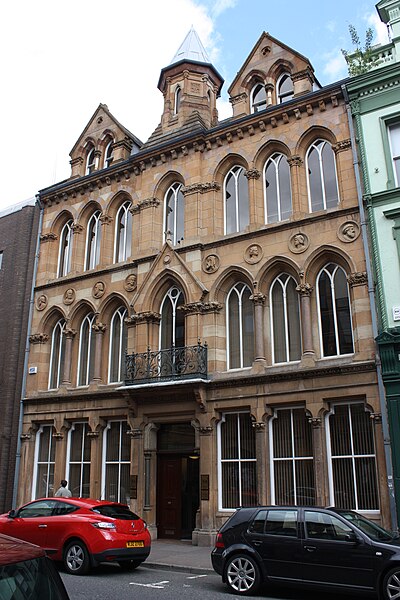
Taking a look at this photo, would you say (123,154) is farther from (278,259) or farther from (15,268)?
(278,259)

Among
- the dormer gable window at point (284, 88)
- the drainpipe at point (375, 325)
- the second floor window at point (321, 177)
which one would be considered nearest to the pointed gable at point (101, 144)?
the dormer gable window at point (284, 88)

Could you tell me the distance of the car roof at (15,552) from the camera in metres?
3.08

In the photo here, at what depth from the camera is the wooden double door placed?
17.1m

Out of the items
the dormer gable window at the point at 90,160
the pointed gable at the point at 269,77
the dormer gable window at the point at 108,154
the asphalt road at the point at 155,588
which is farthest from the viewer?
the dormer gable window at the point at 90,160

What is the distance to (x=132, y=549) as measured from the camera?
1146cm

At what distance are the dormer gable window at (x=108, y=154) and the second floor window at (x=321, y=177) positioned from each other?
9.03 m

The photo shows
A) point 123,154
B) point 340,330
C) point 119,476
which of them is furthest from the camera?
point 123,154

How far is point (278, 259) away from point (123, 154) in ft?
29.9

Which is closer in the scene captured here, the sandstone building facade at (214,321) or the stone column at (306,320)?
the sandstone building facade at (214,321)

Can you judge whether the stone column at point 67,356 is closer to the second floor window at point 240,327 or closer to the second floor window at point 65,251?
the second floor window at point 65,251

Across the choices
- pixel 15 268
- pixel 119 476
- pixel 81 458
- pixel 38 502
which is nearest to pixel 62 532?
pixel 38 502

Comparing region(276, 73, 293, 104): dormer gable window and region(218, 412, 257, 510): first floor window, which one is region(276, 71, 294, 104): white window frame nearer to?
region(276, 73, 293, 104): dormer gable window

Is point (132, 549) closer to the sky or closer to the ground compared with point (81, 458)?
closer to the ground

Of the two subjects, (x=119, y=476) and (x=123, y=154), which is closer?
(x=119, y=476)
